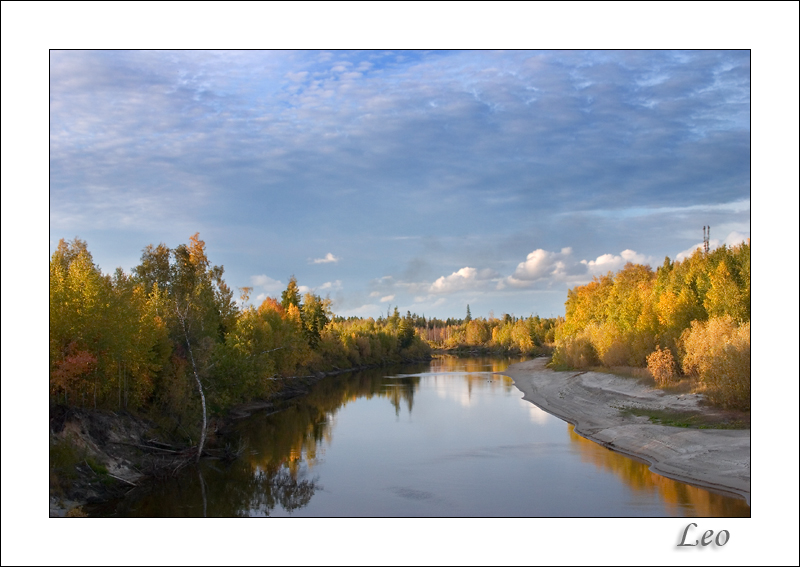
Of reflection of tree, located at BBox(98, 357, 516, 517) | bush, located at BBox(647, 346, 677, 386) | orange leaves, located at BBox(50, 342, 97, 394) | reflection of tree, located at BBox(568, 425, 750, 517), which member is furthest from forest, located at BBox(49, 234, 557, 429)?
bush, located at BBox(647, 346, 677, 386)

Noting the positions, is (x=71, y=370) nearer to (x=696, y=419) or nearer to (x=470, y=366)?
(x=696, y=419)

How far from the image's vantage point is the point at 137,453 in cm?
2623

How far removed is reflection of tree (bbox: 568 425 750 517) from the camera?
2083cm

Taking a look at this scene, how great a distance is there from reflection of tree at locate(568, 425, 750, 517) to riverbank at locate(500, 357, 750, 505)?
0.60 meters

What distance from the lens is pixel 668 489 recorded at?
2380 cm

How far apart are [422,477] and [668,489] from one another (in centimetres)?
1033

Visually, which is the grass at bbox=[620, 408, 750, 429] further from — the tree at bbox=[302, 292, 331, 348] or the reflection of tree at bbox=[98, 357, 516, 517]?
the tree at bbox=[302, 292, 331, 348]

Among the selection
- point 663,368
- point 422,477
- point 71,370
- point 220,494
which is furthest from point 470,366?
point 71,370

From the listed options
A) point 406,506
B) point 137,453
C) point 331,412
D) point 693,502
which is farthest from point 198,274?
point 693,502

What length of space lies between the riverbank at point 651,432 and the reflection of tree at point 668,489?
1.98 ft

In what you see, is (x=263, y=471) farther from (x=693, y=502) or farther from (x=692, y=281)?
(x=692, y=281)

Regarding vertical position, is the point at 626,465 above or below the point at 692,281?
below

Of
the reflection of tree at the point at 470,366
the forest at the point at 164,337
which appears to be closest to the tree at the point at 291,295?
the forest at the point at 164,337

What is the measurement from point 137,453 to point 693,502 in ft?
76.4
